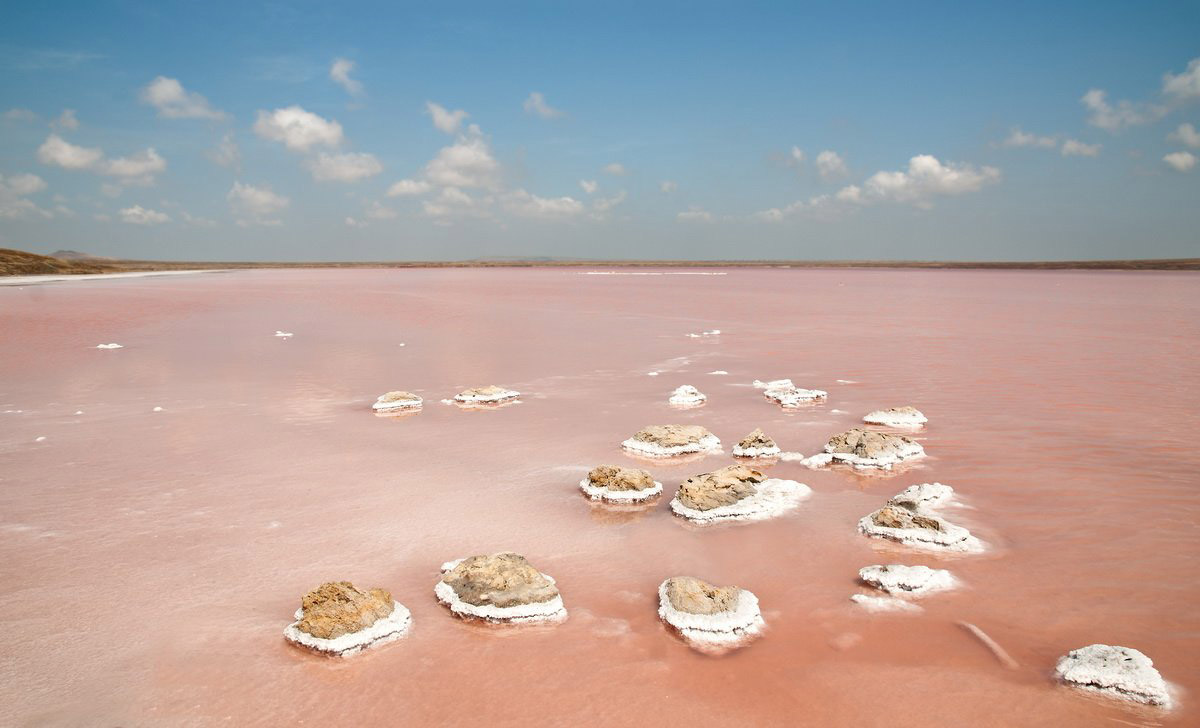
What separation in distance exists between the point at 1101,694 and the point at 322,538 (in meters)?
4.50

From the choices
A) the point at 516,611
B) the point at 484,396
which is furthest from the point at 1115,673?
the point at 484,396

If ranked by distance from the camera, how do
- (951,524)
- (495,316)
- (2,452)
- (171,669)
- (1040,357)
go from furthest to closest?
(495,316)
(1040,357)
(2,452)
(951,524)
(171,669)

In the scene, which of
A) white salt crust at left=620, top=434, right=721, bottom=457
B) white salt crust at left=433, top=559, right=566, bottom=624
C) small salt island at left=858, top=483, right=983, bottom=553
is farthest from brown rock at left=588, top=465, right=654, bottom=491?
white salt crust at left=433, top=559, right=566, bottom=624

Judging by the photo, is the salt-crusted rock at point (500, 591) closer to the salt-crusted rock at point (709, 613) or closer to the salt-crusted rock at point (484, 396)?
the salt-crusted rock at point (709, 613)

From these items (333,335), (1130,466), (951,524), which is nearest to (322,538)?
(951,524)

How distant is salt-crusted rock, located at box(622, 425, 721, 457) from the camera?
686 centimetres

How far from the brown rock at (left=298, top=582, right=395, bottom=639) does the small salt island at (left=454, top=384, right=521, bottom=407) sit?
5253 millimetres

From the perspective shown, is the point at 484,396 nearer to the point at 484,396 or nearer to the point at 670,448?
the point at 484,396

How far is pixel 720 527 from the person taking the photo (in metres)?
5.14

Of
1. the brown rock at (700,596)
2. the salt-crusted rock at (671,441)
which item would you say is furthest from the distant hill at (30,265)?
the brown rock at (700,596)

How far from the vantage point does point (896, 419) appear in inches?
311

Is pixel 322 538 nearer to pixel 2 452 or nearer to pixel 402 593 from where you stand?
pixel 402 593

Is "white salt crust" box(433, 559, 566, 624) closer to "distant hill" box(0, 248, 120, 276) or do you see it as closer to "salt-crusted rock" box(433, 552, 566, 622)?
"salt-crusted rock" box(433, 552, 566, 622)

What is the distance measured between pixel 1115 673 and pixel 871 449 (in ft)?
11.0
